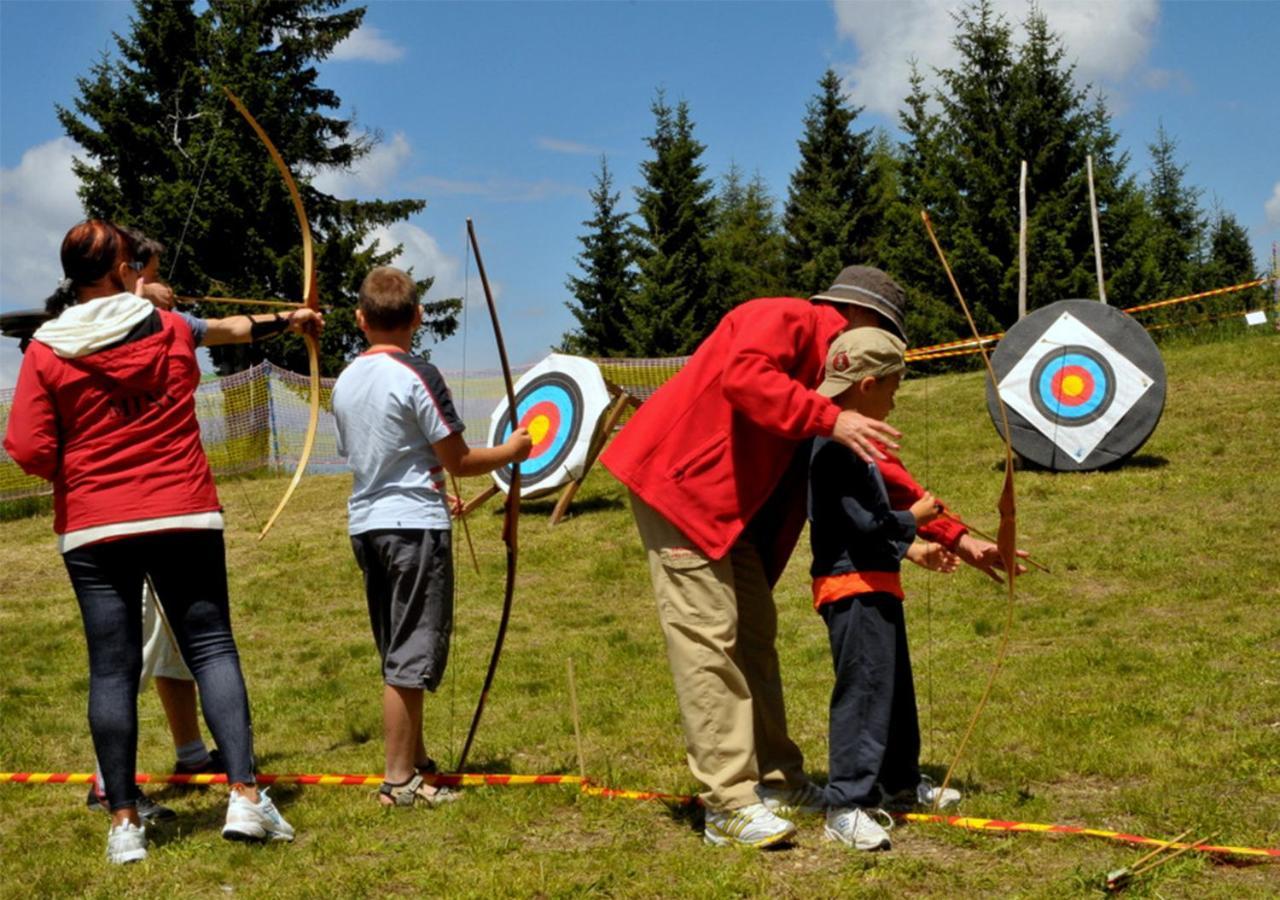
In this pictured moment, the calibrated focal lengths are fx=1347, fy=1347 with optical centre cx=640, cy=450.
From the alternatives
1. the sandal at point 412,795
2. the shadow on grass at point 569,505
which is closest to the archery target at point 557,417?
the shadow on grass at point 569,505

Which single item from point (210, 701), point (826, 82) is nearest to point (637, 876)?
point (210, 701)

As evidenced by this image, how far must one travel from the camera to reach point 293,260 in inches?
926

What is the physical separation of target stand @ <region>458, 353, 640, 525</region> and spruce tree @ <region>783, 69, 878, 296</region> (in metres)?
24.0

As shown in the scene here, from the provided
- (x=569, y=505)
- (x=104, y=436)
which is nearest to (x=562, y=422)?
(x=569, y=505)

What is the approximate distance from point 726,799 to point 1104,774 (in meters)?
1.36

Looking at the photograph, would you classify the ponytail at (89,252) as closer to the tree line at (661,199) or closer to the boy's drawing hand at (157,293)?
the boy's drawing hand at (157,293)

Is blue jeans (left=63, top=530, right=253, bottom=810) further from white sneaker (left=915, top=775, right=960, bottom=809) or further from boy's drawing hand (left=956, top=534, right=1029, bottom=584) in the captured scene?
boy's drawing hand (left=956, top=534, right=1029, bottom=584)

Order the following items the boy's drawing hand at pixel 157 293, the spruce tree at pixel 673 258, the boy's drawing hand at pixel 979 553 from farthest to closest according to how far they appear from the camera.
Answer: the spruce tree at pixel 673 258 < the boy's drawing hand at pixel 157 293 < the boy's drawing hand at pixel 979 553

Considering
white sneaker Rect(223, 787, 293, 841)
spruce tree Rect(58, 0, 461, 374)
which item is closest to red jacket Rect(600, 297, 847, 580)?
white sneaker Rect(223, 787, 293, 841)

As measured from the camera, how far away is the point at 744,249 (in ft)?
147

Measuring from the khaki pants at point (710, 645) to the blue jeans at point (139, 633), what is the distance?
1.14m

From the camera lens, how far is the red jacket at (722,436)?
3.30m

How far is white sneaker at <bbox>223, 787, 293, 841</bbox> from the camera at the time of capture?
3.43 metres

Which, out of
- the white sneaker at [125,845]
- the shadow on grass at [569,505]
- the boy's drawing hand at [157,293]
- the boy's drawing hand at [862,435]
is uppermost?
the boy's drawing hand at [157,293]
